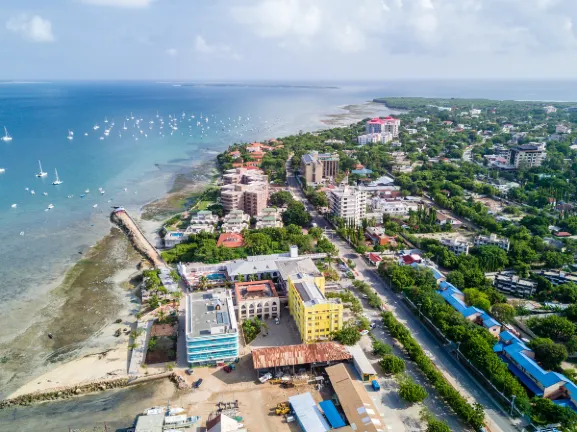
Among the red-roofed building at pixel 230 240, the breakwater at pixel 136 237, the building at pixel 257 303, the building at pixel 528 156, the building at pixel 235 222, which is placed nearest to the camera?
the building at pixel 257 303

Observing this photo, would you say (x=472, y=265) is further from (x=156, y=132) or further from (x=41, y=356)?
(x=156, y=132)

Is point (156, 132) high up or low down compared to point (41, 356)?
up

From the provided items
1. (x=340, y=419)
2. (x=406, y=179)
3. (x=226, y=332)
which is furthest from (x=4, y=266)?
(x=406, y=179)

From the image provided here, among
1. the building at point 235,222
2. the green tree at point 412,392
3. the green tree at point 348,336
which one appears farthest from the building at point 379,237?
the green tree at point 412,392

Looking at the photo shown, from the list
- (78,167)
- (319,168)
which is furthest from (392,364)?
(78,167)

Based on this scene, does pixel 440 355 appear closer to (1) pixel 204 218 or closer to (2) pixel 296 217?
(2) pixel 296 217

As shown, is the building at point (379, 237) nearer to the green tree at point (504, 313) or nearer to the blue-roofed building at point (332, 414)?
the green tree at point (504, 313)
